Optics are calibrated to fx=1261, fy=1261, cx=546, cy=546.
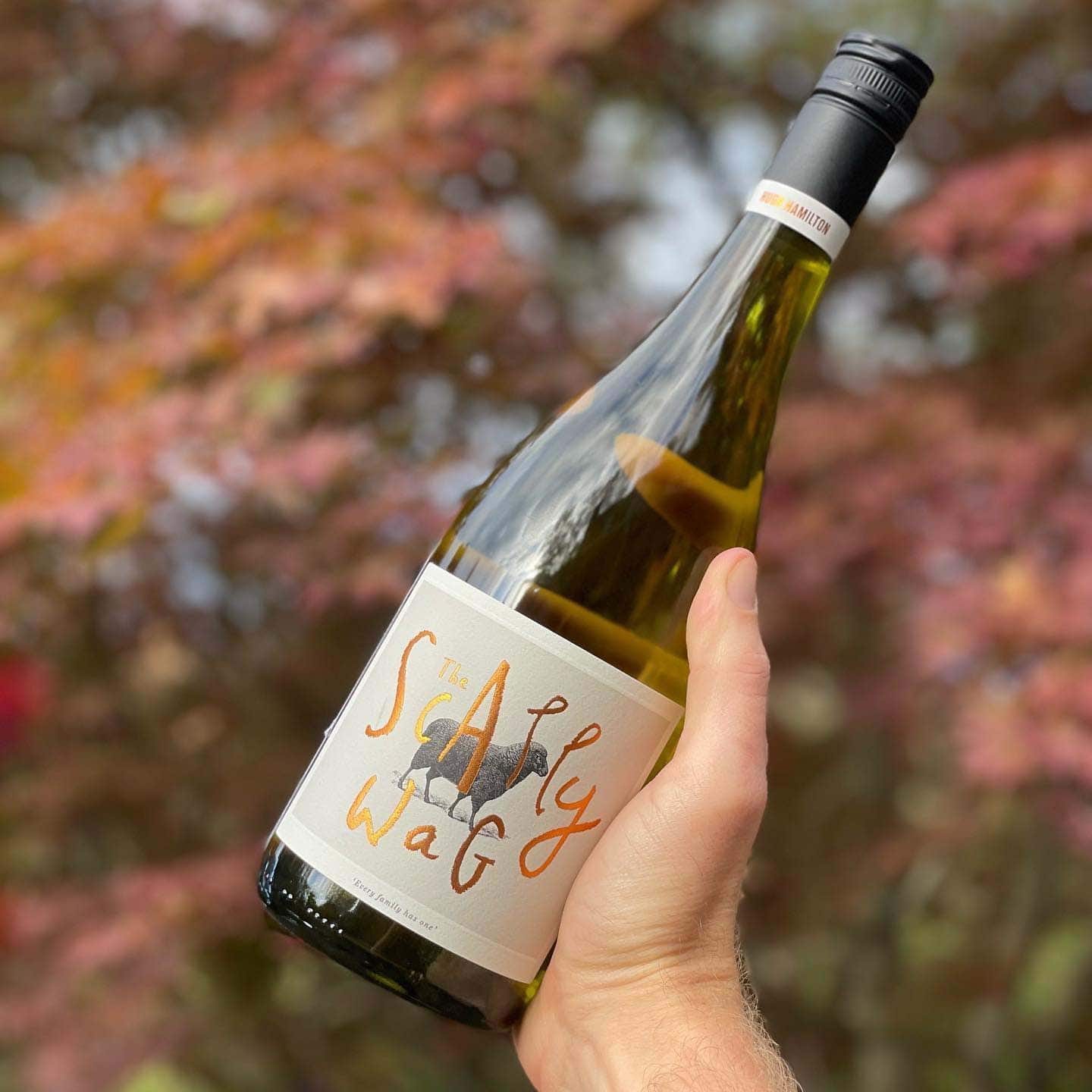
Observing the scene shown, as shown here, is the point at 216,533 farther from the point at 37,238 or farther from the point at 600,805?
the point at 600,805

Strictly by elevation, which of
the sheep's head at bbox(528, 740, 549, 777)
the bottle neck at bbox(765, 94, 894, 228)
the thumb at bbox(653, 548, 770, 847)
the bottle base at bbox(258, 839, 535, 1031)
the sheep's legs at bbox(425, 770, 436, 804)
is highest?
the bottle neck at bbox(765, 94, 894, 228)

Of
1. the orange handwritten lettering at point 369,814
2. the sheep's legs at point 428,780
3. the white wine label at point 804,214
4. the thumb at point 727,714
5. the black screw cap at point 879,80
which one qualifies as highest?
the black screw cap at point 879,80

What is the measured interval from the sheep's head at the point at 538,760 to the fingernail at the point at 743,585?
230 mm

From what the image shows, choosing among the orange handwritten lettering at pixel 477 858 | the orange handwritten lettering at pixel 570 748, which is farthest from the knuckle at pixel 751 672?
the orange handwritten lettering at pixel 477 858

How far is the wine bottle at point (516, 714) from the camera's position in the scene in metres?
1.13

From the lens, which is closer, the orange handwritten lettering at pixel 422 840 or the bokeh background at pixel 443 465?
the orange handwritten lettering at pixel 422 840

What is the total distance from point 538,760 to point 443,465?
94 cm

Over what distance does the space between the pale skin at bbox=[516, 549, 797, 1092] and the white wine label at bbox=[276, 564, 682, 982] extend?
0.05 metres

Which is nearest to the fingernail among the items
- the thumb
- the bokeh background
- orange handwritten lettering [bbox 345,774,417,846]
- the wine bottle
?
the thumb

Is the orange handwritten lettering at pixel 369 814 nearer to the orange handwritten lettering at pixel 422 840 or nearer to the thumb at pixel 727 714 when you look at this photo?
the orange handwritten lettering at pixel 422 840

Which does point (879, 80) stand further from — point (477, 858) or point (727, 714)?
point (477, 858)

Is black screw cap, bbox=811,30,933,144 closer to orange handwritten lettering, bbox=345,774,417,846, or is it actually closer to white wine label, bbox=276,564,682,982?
white wine label, bbox=276,564,682,982

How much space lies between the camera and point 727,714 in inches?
45.7

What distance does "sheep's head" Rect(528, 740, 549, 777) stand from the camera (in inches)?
44.3
